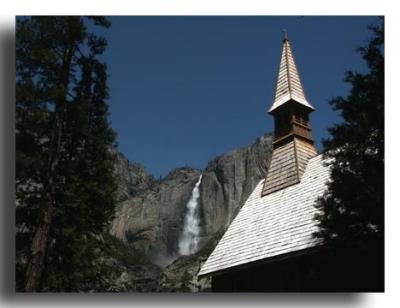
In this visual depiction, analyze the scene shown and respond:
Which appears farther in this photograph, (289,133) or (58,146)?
(289,133)

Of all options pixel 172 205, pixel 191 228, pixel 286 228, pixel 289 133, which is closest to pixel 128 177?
pixel 286 228

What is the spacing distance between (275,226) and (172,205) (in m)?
3.23

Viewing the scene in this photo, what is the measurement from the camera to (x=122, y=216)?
370 inches

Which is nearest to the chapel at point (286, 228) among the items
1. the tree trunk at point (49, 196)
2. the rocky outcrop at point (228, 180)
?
the rocky outcrop at point (228, 180)

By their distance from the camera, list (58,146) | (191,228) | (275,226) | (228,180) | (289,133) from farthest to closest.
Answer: (228,180) < (191,228) < (289,133) < (275,226) < (58,146)

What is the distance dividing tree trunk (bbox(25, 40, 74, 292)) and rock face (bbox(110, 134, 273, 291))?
0.88 metres

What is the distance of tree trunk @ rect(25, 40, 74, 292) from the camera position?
606 centimetres

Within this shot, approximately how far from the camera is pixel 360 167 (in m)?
6.06

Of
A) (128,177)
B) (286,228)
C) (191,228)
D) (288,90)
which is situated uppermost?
(288,90)

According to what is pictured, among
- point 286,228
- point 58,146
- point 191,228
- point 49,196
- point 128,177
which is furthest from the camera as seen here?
point 191,228

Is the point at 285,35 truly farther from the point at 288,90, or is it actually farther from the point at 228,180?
the point at 228,180

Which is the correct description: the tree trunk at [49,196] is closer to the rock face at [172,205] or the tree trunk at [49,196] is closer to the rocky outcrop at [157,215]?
the rock face at [172,205]

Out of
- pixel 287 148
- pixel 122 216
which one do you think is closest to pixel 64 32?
pixel 122 216

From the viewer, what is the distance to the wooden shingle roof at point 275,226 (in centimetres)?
781
